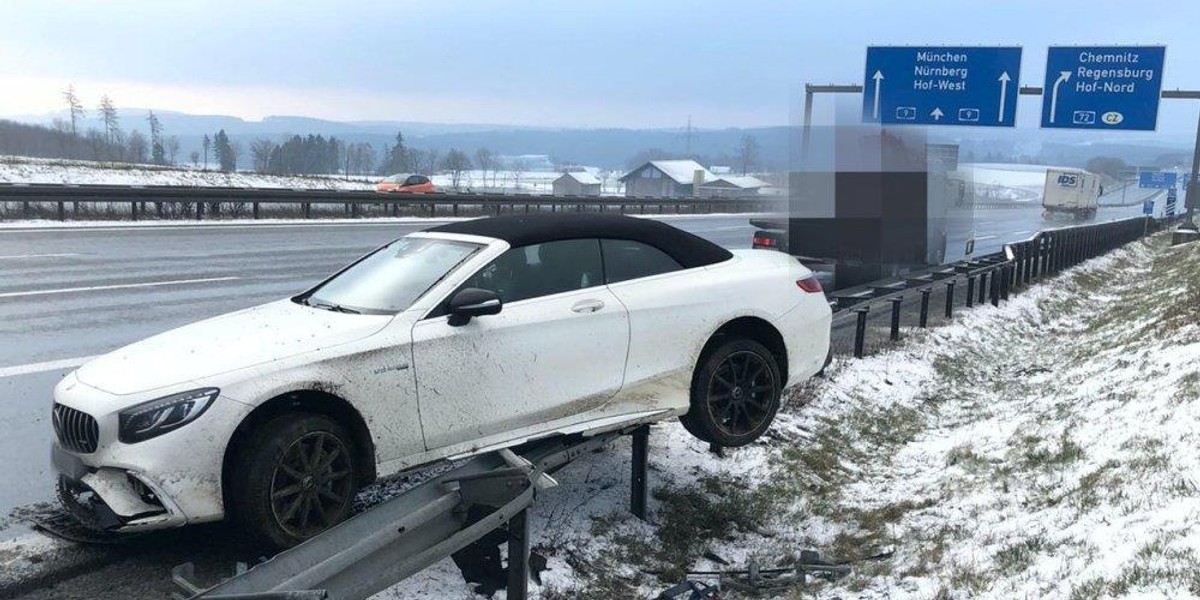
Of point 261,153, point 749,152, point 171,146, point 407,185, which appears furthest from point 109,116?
point 749,152

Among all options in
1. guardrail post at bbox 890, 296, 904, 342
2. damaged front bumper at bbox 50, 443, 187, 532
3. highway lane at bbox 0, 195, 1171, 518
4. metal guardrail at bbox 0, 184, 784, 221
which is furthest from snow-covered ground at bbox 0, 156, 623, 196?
damaged front bumper at bbox 50, 443, 187, 532

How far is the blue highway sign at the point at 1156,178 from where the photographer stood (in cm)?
8344

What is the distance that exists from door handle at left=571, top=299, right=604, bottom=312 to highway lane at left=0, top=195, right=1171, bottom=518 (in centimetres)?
329

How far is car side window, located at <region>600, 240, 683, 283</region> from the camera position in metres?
5.55

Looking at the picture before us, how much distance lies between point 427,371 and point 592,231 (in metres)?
1.54

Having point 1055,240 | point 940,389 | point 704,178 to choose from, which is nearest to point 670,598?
point 940,389

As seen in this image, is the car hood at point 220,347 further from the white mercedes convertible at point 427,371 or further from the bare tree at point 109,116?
the bare tree at point 109,116

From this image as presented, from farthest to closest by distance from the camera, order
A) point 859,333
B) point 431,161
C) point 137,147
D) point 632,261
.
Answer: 1. point 431,161
2. point 137,147
3. point 859,333
4. point 632,261

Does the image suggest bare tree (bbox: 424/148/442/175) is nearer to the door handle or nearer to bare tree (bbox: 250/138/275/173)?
bare tree (bbox: 250/138/275/173)

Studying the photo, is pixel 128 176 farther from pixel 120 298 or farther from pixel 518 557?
pixel 518 557

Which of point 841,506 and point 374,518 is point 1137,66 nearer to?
point 841,506

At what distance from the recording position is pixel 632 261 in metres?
5.66

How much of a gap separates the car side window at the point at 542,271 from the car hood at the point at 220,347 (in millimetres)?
692

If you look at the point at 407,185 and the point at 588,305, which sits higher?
the point at 588,305
